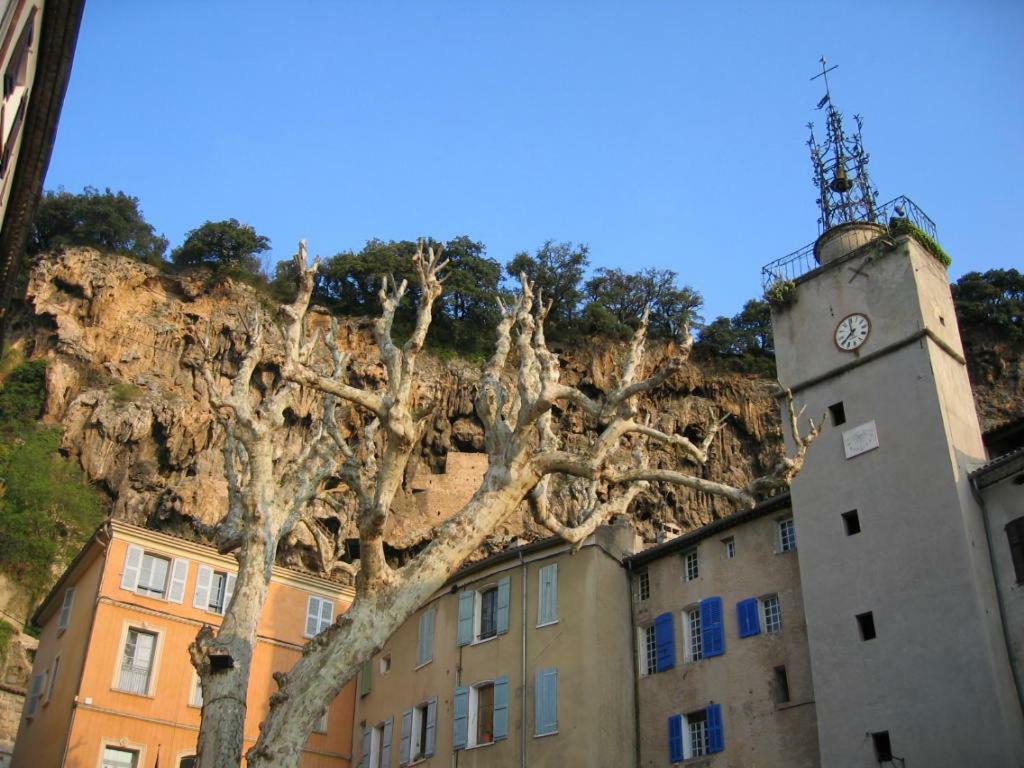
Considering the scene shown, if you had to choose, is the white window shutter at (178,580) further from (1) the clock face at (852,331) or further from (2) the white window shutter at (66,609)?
(1) the clock face at (852,331)

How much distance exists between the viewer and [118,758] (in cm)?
2809

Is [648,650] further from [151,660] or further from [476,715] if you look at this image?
[151,660]

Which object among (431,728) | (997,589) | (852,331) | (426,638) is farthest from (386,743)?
(852,331)

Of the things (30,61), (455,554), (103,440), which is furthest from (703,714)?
(103,440)

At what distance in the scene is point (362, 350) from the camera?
194 ft

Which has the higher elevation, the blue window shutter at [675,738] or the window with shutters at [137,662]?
the window with shutters at [137,662]

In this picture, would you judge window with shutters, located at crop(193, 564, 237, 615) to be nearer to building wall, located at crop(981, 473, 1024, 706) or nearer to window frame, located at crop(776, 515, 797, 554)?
window frame, located at crop(776, 515, 797, 554)

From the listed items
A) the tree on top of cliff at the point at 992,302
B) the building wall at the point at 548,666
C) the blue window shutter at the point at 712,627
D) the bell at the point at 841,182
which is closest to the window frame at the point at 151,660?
the building wall at the point at 548,666

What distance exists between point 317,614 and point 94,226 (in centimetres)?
3687

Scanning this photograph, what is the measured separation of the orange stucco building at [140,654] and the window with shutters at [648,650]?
10.0 m

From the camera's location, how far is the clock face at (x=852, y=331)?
2852 centimetres

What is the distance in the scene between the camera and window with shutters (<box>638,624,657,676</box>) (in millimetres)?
29250

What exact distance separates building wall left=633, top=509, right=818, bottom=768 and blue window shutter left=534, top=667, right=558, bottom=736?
249 cm

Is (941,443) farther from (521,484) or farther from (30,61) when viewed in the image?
(30,61)
